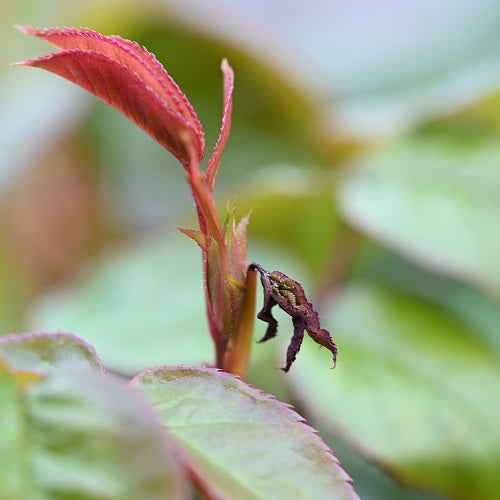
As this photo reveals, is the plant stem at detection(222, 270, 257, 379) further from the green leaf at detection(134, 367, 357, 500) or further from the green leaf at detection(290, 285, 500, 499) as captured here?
the green leaf at detection(290, 285, 500, 499)

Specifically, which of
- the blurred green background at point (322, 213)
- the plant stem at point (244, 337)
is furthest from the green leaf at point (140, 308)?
the plant stem at point (244, 337)

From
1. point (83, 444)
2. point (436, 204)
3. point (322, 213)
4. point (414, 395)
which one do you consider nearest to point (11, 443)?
point (83, 444)

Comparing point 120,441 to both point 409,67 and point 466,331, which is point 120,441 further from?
point 409,67

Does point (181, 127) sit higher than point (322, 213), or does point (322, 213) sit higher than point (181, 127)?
point (181, 127)

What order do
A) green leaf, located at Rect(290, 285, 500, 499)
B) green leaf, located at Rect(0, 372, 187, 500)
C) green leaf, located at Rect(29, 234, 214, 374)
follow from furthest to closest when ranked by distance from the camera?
green leaf, located at Rect(29, 234, 214, 374) < green leaf, located at Rect(290, 285, 500, 499) < green leaf, located at Rect(0, 372, 187, 500)

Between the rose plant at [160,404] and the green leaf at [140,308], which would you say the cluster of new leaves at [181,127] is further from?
the green leaf at [140,308]

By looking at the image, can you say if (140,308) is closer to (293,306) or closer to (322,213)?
(322,213)

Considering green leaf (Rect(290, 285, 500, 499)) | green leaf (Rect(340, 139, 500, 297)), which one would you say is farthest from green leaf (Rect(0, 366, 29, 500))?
green leaf (Rect(340, 139, 500, 297))
